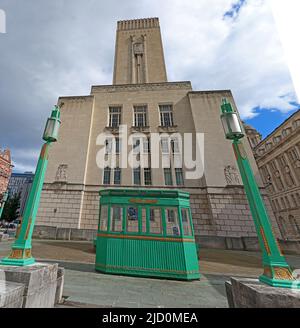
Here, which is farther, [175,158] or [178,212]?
[175,158]

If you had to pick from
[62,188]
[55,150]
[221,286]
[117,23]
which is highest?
[117,23]

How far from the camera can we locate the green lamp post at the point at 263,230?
216 cm

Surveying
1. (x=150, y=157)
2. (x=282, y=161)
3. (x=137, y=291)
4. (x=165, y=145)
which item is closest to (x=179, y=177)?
(x=150, y=157)

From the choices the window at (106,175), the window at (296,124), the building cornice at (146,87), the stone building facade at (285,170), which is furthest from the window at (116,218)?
the window at (296,124)

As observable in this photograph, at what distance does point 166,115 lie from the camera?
750 inches

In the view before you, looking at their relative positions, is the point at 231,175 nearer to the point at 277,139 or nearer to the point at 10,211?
the point at 277,139

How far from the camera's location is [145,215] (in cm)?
580

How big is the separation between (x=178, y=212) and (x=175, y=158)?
1127 centimetres

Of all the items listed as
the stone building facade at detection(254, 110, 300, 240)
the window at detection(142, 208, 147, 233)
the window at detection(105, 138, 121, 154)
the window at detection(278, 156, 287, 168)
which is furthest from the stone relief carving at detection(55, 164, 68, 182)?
the window at detection(278, 156, 287, 168)

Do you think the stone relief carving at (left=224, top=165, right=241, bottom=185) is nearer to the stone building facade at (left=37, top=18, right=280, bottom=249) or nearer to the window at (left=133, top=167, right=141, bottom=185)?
the stone building facade at (left=37, top=18, right=280, bottom=249)

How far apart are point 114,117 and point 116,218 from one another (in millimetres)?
15483
